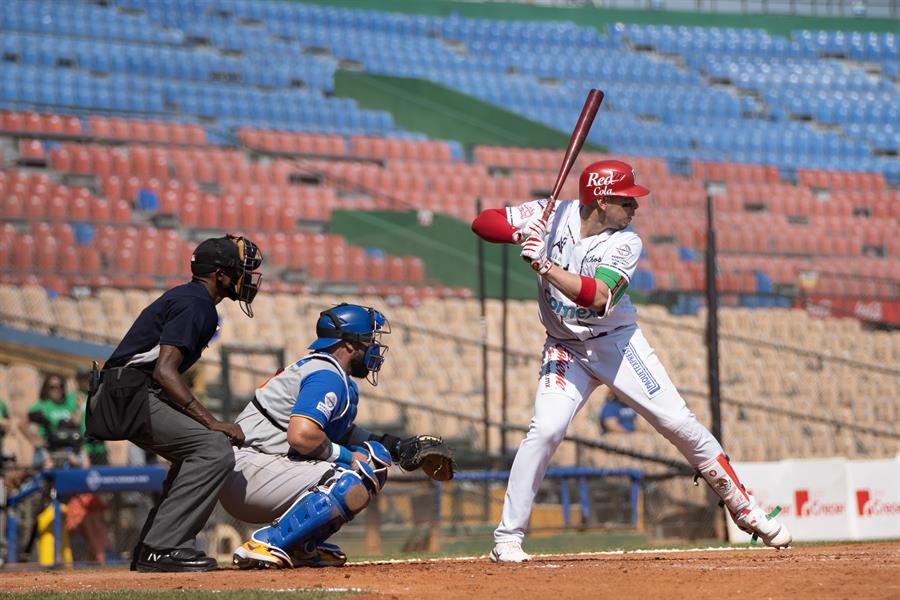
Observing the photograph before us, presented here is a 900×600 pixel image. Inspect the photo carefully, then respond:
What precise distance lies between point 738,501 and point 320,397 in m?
2.27

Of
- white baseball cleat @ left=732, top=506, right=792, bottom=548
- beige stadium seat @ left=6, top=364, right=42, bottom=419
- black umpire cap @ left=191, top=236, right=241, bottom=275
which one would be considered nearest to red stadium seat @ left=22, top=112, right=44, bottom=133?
beige stadium seat @ left=6, top=364, right=42, bottom=419

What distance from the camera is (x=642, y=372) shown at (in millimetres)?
6309

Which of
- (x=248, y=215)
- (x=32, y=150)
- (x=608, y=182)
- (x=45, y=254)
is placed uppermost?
(x=32, y=150)

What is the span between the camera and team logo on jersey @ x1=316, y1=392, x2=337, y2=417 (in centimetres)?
565

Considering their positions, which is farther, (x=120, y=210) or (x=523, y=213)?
(x=120, y=210)

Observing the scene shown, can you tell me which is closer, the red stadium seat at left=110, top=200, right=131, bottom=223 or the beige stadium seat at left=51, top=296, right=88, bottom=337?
the beige stadium seat at left=51, top=296, right=88, bottom=337

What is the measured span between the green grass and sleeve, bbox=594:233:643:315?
1996mm

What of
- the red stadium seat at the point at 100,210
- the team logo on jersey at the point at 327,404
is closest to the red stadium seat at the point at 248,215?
the red stadium seat at the point at 100,210

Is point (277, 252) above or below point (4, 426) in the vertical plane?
above

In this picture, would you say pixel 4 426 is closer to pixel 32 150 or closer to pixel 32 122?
pixel 32 150

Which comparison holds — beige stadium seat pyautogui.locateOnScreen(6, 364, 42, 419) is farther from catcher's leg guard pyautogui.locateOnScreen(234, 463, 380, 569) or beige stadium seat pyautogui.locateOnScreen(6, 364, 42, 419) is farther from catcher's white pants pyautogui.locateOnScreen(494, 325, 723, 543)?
catcher's white pants pyautogui.locateOnScreen(494, 325, 723, 543)

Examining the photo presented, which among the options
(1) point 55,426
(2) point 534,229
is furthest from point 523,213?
(1) point 55,426

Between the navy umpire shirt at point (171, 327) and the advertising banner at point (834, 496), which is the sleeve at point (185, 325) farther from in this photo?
the advertising banner at point (834, 496)

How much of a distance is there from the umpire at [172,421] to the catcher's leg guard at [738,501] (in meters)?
2.38
